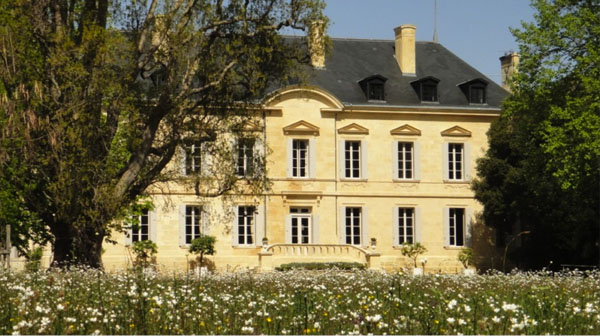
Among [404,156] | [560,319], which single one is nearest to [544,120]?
[404,156]

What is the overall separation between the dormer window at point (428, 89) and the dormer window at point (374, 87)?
1.81 metres

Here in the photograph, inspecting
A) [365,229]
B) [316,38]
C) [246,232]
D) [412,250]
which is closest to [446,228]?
[412,250]

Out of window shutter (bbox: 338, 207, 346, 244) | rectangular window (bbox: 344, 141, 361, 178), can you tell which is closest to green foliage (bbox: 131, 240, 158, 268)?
window shutter (bbox: 338, 207, 346, 244)

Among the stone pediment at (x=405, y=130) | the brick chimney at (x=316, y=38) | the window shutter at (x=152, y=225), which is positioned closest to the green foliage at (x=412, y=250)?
the stone pediment at (x=405, y=130)

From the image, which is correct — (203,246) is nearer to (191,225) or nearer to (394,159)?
(191,225)

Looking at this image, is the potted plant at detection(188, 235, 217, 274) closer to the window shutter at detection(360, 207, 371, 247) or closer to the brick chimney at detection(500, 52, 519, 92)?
the window shutter at detection(360, 207, 371, 247)

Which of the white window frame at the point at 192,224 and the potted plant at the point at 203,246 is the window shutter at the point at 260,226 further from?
the white window frame at the point at 192,224

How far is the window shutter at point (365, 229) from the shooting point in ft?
157

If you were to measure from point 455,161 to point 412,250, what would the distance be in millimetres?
5033

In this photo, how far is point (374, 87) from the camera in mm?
49250

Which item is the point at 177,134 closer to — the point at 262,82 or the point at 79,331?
the point at 262,82

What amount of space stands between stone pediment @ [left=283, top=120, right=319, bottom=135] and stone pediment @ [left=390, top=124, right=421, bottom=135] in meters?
3.74

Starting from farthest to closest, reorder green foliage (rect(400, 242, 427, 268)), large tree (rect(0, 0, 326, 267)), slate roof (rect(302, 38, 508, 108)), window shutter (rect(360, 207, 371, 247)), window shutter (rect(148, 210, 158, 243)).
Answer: slate roof (rect(302, 38, 508, 108)) → window shutter (rect(360, 207, 371, 247)) → green foliage (rect(400, 242, 427, 268)) → window shutter (rect(148, 210, 158, 243)) → large tree (rect(0, 0, 326, 267))

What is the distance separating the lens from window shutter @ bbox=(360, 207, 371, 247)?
48.0 m
